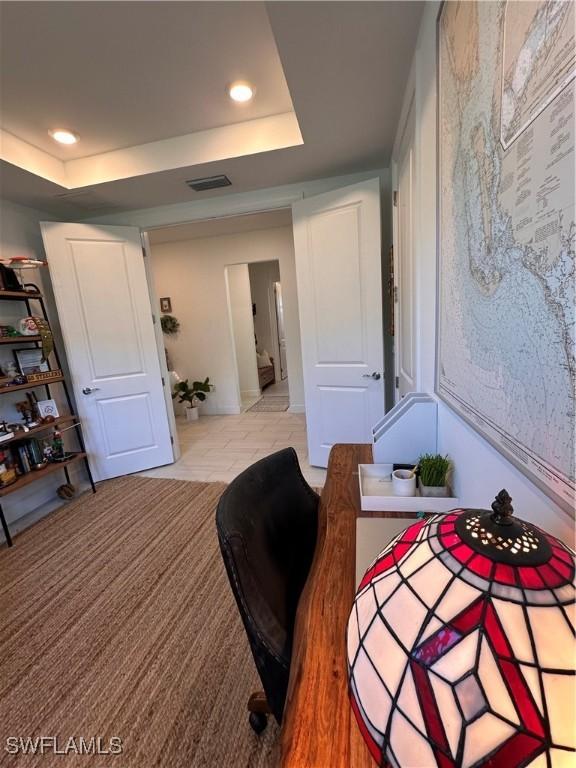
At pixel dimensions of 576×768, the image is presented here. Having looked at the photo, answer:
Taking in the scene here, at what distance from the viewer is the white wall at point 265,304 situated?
6890mm

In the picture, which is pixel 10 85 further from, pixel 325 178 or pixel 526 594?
pixel 526 594

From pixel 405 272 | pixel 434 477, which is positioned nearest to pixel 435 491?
pixel 434 477

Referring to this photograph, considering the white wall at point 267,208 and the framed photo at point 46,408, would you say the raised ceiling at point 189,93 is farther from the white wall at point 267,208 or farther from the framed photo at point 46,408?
the framed photo at point 46,408

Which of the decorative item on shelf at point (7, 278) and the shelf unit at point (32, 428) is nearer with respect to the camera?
the shelf unit at point (32, 428)

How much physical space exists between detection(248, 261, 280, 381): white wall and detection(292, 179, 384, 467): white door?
14.3 feet

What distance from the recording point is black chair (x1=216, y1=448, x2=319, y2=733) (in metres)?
0.72

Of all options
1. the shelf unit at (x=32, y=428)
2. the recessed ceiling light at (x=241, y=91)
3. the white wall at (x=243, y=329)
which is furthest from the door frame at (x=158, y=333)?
the white wall at (x=243, y=329)

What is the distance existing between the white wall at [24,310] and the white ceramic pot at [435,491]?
118 inches

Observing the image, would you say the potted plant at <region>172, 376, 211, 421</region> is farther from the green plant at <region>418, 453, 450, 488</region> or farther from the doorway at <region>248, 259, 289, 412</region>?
the green plant at <region>418, 453, 450, 488</region>

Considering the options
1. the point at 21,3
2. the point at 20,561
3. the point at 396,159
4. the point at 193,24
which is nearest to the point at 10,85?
the point at 21,3

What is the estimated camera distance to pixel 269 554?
85 centimetres

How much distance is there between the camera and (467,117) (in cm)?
77

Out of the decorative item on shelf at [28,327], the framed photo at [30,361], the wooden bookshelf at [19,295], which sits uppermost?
the wooden bookshelf at [19,295]
